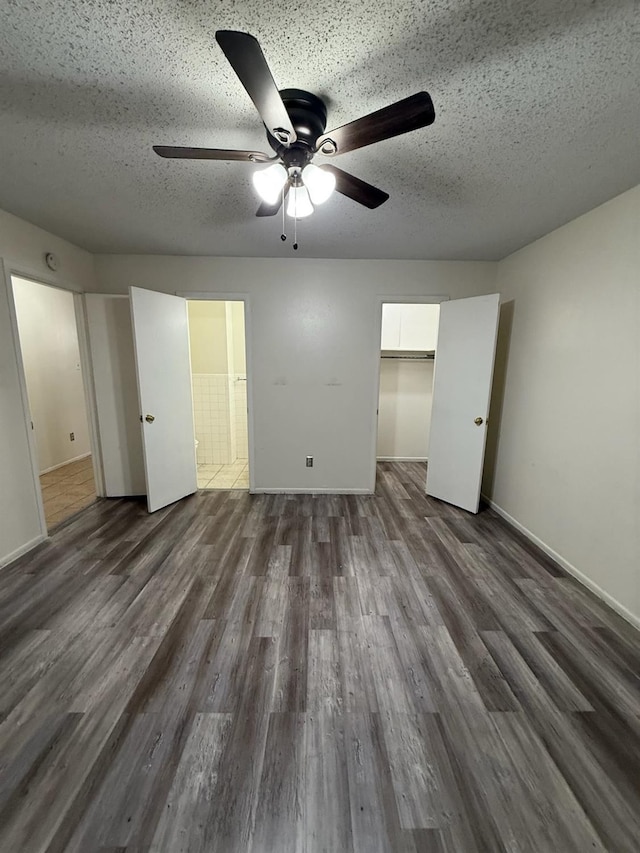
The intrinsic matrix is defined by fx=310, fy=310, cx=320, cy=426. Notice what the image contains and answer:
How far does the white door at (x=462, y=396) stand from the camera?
2811 mm

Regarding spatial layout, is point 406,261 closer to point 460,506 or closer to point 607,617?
point 460,506

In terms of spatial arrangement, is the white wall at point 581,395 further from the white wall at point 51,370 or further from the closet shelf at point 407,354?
the white wall at point 51,370

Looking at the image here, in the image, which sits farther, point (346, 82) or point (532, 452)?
point (532, 452)

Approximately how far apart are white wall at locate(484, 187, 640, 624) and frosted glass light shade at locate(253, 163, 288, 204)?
2011mm

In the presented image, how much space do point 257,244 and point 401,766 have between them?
3339 millimetres

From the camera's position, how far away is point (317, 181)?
1.28 metres

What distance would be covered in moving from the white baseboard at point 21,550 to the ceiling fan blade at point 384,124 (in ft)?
10.3

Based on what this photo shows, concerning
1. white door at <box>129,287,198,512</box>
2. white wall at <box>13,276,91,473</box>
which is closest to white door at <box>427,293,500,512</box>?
white door at <box>129,287,198,512</box>

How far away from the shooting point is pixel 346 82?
115 centimetres

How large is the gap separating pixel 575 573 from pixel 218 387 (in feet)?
13.2

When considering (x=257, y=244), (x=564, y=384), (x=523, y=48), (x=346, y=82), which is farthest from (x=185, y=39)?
(x=564, y=384)

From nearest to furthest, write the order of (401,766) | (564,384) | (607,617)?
(401,766) → (607,617) → (564,384)

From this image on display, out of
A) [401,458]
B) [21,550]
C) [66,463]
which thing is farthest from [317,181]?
[66,463]

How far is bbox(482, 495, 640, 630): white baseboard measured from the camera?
70.0 inches
